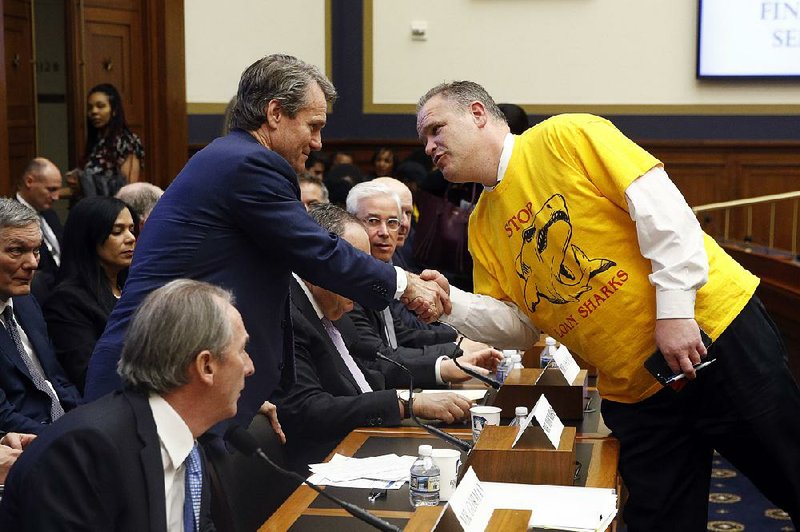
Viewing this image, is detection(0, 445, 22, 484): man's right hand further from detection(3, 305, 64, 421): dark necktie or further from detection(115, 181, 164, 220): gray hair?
detection(115, 181, 164, 220): gray hair

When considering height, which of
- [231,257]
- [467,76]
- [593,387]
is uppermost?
[467,76]

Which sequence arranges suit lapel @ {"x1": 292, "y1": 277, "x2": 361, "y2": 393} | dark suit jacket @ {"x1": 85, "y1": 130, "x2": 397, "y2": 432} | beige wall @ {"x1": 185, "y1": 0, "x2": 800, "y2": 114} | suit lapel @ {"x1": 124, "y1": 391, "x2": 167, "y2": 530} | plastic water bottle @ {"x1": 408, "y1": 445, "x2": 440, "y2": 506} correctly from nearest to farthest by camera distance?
suit lapel @ {"x1": 124, "y1": 391, "x2": 167, "y2": 530}
plastic water bottle @ {"x1": 408, "y1": 445, "x2": 440, "y2": 506}
dark suit jacket @ {"x1": 85, "y1": 130, "x2": 397, "y2": 432}
suit lapel @ {"x1": 292, "y1": 277, "x2": 361, "y2": 393}
beige wall @ {"x1": 185, "y1": 0, "x2": 800, "y2": 114}

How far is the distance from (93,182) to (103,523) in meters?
5.38

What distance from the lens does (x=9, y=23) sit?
8.43 meters

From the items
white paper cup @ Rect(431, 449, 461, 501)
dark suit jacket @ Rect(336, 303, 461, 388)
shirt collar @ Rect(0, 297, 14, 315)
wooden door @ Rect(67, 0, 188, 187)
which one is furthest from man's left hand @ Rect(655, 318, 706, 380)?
wooden door @ Rect(67, 0, 188, 187)

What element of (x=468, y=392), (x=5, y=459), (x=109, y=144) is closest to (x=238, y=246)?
(x=5, y=459)

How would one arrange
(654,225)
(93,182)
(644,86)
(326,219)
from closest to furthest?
(654,225) < (326,219) < (93,182) < (644,86)

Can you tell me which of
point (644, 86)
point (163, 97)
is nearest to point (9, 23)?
point (163, 97)

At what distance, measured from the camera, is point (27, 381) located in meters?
3.62

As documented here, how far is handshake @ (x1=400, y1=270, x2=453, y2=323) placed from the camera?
301cm

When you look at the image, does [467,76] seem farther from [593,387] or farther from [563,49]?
[593,387]

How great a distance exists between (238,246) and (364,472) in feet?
→ 2.00

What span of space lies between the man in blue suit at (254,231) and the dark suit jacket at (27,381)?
0.84 metres

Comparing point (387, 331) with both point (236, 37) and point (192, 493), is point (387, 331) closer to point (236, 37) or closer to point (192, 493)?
point (192, 493)
